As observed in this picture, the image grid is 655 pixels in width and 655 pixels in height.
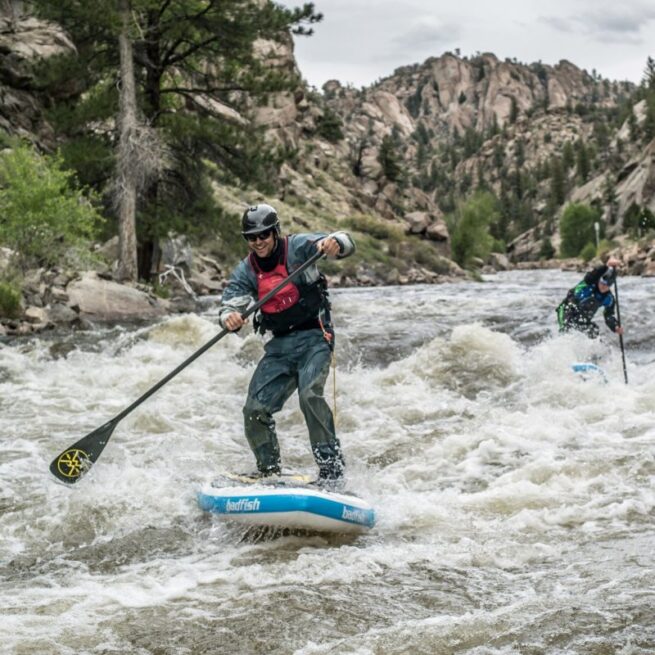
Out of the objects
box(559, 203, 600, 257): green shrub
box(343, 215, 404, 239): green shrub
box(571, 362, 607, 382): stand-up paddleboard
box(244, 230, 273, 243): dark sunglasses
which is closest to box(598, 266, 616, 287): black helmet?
box(571, 362, 607, 382): stand-up paddleboard

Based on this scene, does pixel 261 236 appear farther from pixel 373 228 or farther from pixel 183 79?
pixel 373 228

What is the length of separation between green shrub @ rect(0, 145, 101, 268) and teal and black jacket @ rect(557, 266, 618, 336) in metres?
11.2

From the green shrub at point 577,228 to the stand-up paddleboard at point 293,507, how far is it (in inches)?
3527

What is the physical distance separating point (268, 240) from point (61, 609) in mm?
2826

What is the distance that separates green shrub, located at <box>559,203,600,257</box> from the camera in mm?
A: 90062

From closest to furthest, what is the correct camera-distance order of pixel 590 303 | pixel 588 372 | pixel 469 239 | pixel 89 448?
pixel 89 448, pixel 588 372, pixel 590 303, pixel 469 239

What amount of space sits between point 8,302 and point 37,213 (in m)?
2.87

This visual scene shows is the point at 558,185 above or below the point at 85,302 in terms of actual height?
above

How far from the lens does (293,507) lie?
5141 millimetres

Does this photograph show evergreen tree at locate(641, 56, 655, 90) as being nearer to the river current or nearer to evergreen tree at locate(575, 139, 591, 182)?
evergreen tree at locate(575, 139, 591, 182)

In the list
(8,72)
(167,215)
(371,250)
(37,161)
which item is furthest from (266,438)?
(371,250)

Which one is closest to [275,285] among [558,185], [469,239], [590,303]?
[590,303]

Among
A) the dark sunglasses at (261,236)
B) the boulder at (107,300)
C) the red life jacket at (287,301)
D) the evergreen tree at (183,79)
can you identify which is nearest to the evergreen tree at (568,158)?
the evergreen tree at (183,79)

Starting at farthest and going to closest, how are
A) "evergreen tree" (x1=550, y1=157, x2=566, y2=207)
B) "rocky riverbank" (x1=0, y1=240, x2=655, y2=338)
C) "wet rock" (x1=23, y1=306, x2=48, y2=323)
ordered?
1. "evergreen tree" (x1=550, y1=157, x2=566, y2=207)
2. "rocky riverbank" (x1=0, y1=240, x2=655, y2=338)
3. "wet rock" (x1=23, y1=306, x2=48, y2=323)
